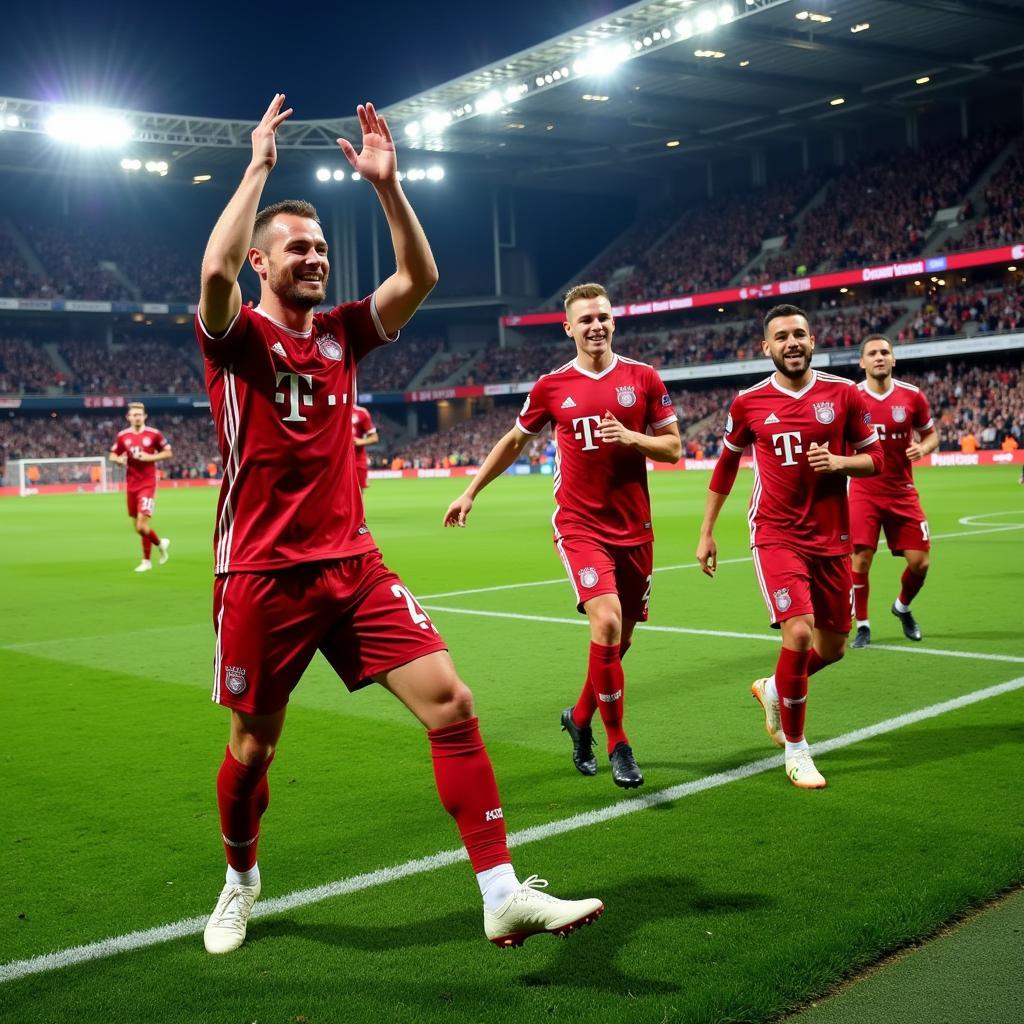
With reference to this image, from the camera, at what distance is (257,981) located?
355 cm

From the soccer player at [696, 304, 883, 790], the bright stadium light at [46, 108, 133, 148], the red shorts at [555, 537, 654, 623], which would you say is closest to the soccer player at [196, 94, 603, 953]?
the red shorts at [555, 537, 654, 623]

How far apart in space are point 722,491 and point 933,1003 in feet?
11.9

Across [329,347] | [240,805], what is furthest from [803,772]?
[329,347]

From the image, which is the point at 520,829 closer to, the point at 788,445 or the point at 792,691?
the point at 792,691

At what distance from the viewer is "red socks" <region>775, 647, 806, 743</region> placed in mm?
5562

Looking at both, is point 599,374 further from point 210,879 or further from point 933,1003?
point 933,1003

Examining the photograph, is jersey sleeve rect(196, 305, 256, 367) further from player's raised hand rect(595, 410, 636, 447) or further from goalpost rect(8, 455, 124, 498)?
goalpost rect(8, 455, 124, 498)

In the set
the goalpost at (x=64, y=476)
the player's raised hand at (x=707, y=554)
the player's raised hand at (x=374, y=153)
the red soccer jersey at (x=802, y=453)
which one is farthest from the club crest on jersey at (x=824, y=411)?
the goalpost at (x=64, y=476)

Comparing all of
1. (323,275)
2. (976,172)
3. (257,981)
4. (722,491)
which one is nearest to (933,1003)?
(257,981)

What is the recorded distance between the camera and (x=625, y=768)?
552cm

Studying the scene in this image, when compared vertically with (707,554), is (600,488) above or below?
above

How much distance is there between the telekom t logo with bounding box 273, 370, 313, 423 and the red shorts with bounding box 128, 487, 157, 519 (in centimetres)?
1348

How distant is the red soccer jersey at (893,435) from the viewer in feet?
31.1

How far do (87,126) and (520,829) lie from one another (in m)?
55.2
